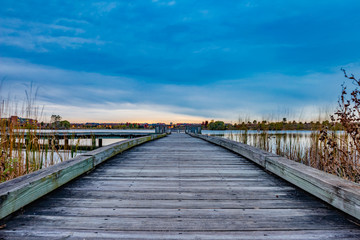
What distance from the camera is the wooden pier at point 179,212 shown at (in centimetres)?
131

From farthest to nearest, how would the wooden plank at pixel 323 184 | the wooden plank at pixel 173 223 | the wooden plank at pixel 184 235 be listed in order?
the wooden plank at pixel 323 184 < the wooden plank at pixel 173 223 < the wooden plank at pixel 184 235

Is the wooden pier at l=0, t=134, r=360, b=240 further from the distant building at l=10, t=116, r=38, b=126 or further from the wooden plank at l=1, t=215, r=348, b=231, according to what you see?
the distant building at l=10, t=116, r=38, b=126

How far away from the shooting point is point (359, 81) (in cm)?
325

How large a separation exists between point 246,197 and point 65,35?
14174 mm

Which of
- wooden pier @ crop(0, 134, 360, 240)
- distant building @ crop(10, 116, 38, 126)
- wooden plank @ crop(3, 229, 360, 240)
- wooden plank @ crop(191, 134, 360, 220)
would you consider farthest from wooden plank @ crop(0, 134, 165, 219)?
wooden plank @ crop(191, 134, 360, 220)

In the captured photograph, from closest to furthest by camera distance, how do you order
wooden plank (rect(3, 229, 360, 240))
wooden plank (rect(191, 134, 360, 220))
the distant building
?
wooden plank (rect(3, 229, 360, 240)), wooden plank (rect(191, 134, 360, 220)), the distant building

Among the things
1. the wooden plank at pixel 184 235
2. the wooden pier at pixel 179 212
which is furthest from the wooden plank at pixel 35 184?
the wooden plank at pixel 184 235

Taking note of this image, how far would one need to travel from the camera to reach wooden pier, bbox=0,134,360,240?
131 centimetres

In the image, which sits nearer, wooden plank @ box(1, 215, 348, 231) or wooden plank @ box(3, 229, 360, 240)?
wooden plank @ box(3, 229, 360, 240)

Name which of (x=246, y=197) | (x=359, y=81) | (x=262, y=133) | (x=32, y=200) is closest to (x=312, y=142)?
(x=262, y=133)

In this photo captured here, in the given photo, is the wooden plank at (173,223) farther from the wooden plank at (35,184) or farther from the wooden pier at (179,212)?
the wooden plank at (35,184)

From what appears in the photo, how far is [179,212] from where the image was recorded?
1606 mm

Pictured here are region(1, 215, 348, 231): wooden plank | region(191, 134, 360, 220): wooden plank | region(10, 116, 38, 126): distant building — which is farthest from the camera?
region(10, 116, 38, 126): distant building

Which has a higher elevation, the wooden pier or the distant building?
the distant building
